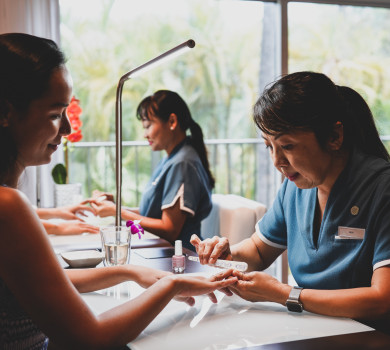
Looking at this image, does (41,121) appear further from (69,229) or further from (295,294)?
(69,229)

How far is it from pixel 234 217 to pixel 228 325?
143cm

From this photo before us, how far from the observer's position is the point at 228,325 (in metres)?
1.18

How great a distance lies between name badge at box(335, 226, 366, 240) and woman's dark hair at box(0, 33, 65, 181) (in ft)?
2.81

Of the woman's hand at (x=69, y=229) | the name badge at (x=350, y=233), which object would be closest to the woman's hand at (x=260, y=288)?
the name badge at (x=350, y=233)

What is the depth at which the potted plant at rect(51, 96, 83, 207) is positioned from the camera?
2.89m

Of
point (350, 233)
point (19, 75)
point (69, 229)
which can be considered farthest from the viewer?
point (69, 229)

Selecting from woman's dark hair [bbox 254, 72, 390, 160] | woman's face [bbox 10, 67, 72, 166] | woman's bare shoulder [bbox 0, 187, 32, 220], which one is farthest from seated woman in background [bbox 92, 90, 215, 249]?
woman's bare shoulder [bbox 0, 187, 32, 220]

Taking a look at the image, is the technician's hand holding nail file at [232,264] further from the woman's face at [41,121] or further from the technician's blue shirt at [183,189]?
the technician's blue shirt at [183,189]

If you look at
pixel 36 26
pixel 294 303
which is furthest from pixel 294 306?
pixel 36 26

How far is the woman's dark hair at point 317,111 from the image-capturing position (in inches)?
56.9

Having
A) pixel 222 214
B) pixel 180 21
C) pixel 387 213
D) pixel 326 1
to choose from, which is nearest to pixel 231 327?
pixel 387 213

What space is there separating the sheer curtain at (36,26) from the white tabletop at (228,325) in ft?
6.90

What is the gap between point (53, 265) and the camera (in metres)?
0.95

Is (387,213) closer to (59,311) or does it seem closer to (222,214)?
(59,311)
